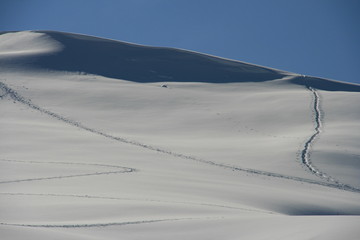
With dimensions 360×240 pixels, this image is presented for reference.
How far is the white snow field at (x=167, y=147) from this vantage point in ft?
35.6

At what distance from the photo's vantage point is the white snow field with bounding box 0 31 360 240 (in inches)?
428

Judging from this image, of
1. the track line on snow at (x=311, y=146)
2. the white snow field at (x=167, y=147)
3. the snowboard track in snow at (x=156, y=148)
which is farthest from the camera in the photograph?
the track line on snow at (x=311, y=146)

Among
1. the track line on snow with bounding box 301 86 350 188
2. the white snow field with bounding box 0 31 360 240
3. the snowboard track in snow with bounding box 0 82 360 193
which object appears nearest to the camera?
the white snow field with bounding box 0 31 360 240

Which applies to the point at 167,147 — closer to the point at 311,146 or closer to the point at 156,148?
the point at 156,148

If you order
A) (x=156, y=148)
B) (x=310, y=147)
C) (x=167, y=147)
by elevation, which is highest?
(x=310, y=147)

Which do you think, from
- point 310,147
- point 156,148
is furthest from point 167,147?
point 310,147

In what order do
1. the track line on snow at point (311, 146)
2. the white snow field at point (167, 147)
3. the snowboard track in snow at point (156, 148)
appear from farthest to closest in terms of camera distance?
1. the track line on snow at point (311, 146)
2. the snowboard track in snow at point (156, 148)
3. the white snow field at point (167, 147)

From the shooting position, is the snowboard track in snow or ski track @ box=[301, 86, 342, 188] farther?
ski track @ box=[301, 86, 342, 188]

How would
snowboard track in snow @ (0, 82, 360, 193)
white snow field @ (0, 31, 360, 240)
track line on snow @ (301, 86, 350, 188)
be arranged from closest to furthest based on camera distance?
white snow field @ (0, 31, 360, 240), snowboard track in snow @ (0, 82, 360, 193), track line on snow @ (301, 86, 350, 188)

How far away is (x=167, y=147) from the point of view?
73.7ft

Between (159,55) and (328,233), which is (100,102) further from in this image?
(328,233)

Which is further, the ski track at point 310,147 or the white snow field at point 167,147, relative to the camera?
the ski track at point 310,147

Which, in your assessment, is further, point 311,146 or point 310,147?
point 311,146

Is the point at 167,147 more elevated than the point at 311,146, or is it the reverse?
the point at 311,146
